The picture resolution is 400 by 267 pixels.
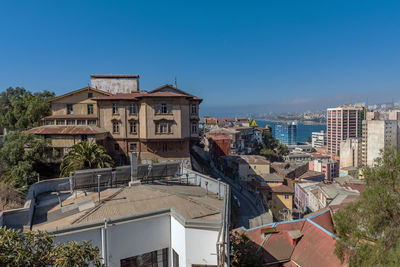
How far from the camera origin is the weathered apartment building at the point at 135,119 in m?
24.9

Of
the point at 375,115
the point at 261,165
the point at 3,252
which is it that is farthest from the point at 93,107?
the point at 375,115

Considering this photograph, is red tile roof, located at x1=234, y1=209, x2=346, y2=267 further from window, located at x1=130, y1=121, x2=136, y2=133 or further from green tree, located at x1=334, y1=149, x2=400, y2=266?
window, located at x1=130, y1=121, x2=136, y2=133

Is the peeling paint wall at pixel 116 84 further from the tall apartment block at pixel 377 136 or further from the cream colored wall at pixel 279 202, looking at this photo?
the tall apartment block at pixel 377 136

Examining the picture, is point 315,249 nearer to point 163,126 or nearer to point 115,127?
point 163,126

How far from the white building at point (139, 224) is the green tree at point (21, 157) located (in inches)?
373

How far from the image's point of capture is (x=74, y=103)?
26.5m

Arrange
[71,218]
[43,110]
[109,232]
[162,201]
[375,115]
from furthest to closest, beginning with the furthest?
1. [375,115]
2. [43,110]
3. [162,201]
4. [71,218]
5. [109,232]

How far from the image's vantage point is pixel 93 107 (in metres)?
26.7

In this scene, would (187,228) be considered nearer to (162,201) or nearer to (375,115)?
(162,201)

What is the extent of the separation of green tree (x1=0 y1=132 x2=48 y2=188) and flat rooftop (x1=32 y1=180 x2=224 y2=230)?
8.76 m

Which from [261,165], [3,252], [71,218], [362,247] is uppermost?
[3,252]

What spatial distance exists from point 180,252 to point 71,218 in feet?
12.7

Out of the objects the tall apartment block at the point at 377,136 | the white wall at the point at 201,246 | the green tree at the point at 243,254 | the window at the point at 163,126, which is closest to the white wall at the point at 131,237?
the white wall at the point at 201,246

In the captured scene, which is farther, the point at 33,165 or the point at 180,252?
the point at 33,165
